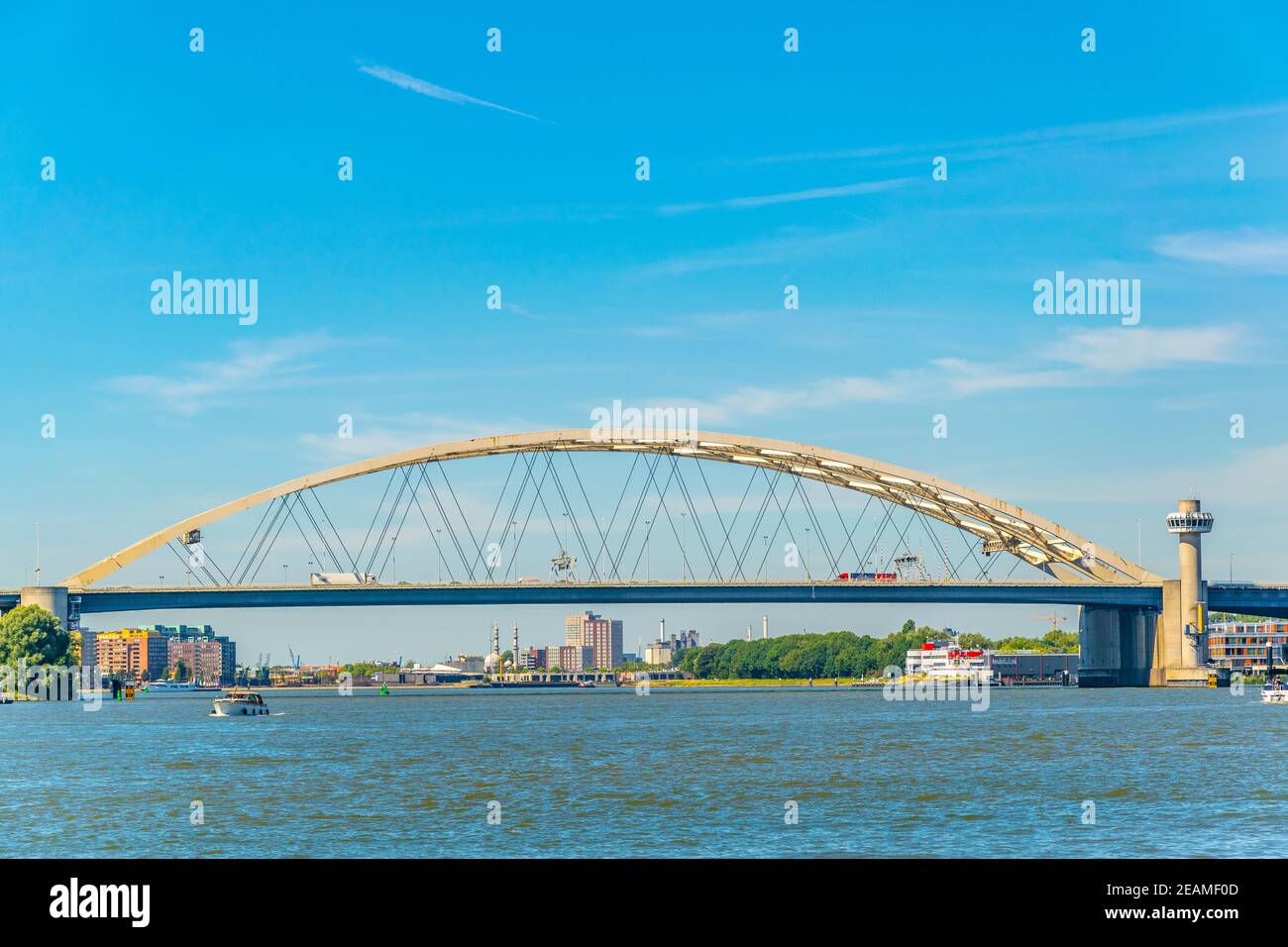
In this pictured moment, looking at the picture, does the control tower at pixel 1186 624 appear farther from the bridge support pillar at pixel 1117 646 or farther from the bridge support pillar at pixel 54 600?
the bridge support pillar at pixel 54 600

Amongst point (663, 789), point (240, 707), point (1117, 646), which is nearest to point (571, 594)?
point (240, 707)

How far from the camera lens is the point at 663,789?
39.0 m

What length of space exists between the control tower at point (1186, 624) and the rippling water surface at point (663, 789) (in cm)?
5546

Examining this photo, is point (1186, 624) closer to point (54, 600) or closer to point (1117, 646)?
point (1117, 646)

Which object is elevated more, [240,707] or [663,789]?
[663,789]

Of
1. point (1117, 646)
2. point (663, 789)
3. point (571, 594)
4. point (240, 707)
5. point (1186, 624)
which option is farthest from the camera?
point (1117, 646)

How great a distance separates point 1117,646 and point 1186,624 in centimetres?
1221

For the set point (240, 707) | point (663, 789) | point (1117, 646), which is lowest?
point (240, 707)

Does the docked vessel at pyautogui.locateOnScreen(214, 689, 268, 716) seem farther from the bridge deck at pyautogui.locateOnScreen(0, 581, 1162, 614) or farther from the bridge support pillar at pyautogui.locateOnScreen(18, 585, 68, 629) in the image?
the bridge support pillar at pyautogui.locateOnScreen(18, 585, 68, 629)

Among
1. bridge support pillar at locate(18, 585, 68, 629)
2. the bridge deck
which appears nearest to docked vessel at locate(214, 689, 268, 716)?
the bridge deck

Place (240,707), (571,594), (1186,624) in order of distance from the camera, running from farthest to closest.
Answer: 1. (1186,624)
2. (571,594)
3. (240,707)

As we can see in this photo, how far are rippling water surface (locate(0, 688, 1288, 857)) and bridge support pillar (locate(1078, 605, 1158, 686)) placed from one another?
61643mm
